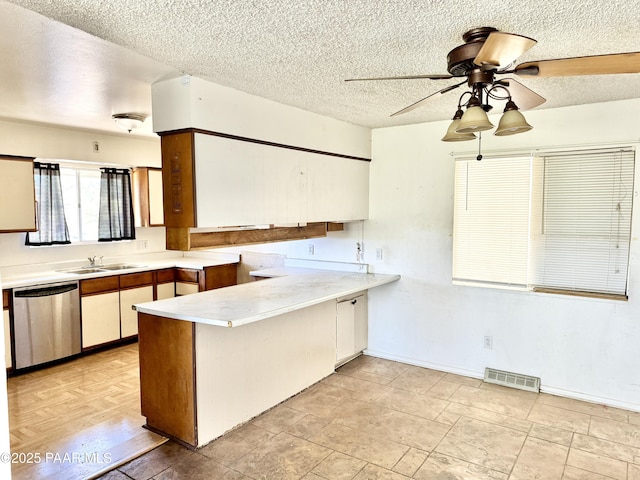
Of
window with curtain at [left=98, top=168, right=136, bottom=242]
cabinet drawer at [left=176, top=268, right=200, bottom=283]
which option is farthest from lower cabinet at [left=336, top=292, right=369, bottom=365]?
window with curtain at [left=98, top=168, right=136, bottom=242]

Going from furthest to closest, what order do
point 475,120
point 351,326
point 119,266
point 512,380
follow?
point 119,266, point 351,326, point 512,380, point 475,120

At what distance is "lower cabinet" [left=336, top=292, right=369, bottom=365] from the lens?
398 centimetres

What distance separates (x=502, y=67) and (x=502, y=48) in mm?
319

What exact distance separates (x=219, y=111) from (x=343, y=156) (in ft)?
4.95

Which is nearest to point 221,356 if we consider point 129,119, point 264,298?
point 264,298

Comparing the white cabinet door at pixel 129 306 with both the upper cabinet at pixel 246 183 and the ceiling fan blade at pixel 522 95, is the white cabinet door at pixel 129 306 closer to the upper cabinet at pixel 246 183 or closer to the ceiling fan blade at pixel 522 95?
the upper cabinet at pixel 246 183

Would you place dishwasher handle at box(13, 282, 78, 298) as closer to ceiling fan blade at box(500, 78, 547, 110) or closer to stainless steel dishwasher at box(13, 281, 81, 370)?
stainless steel dishwasher at box(13, 281, 81, 370)

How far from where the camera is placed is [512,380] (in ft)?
12.1

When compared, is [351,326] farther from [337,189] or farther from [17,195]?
[17,195]

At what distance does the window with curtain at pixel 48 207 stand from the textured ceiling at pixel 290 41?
1556mm

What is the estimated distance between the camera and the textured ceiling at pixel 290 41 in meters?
1.73

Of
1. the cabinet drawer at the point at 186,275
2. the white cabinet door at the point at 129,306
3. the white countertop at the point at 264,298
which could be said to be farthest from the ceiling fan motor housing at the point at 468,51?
the white cabinet door at the point at 129,306

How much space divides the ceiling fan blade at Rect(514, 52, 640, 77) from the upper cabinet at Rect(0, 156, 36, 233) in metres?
4.29

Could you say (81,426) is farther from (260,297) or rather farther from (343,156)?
(343,156)
